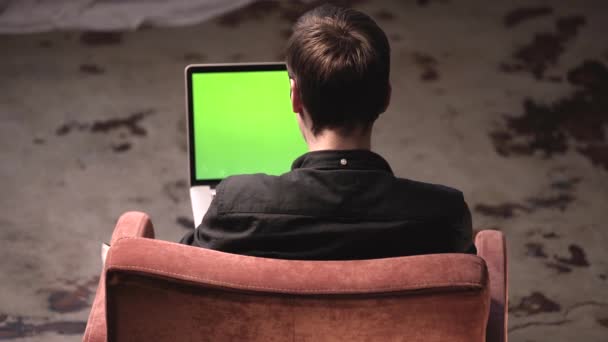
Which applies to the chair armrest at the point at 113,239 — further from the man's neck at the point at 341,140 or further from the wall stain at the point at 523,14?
the wall stain at the point at 523,14

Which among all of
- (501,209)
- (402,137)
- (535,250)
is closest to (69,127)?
(402,137)

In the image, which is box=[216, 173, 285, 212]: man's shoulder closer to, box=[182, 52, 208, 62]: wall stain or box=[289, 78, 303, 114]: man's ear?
box=[289, 78, 303, 114]: man's ear

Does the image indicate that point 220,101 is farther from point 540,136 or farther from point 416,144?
point 540,136

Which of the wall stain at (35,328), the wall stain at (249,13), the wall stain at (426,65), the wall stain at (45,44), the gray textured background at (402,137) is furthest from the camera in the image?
the wall stain at (249,13)

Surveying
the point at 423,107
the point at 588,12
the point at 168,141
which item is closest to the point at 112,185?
the point at 168,141

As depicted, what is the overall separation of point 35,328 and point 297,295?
146cm

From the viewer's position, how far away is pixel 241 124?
210cm

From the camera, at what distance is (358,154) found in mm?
1367

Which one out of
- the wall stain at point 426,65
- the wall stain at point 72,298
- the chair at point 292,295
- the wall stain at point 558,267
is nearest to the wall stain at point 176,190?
the wall stain at point 72,298

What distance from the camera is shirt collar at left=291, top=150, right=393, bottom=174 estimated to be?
1357 mm

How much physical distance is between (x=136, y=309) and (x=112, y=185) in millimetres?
1761

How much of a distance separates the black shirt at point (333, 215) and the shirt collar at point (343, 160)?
0.03 meters

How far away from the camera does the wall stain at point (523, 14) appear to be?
381 centimetres

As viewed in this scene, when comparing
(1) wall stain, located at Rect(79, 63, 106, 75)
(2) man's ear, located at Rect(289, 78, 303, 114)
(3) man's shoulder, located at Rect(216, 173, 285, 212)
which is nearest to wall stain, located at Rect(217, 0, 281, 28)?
(1) wall stain, located at Rect(79, 63, 106, 75)
